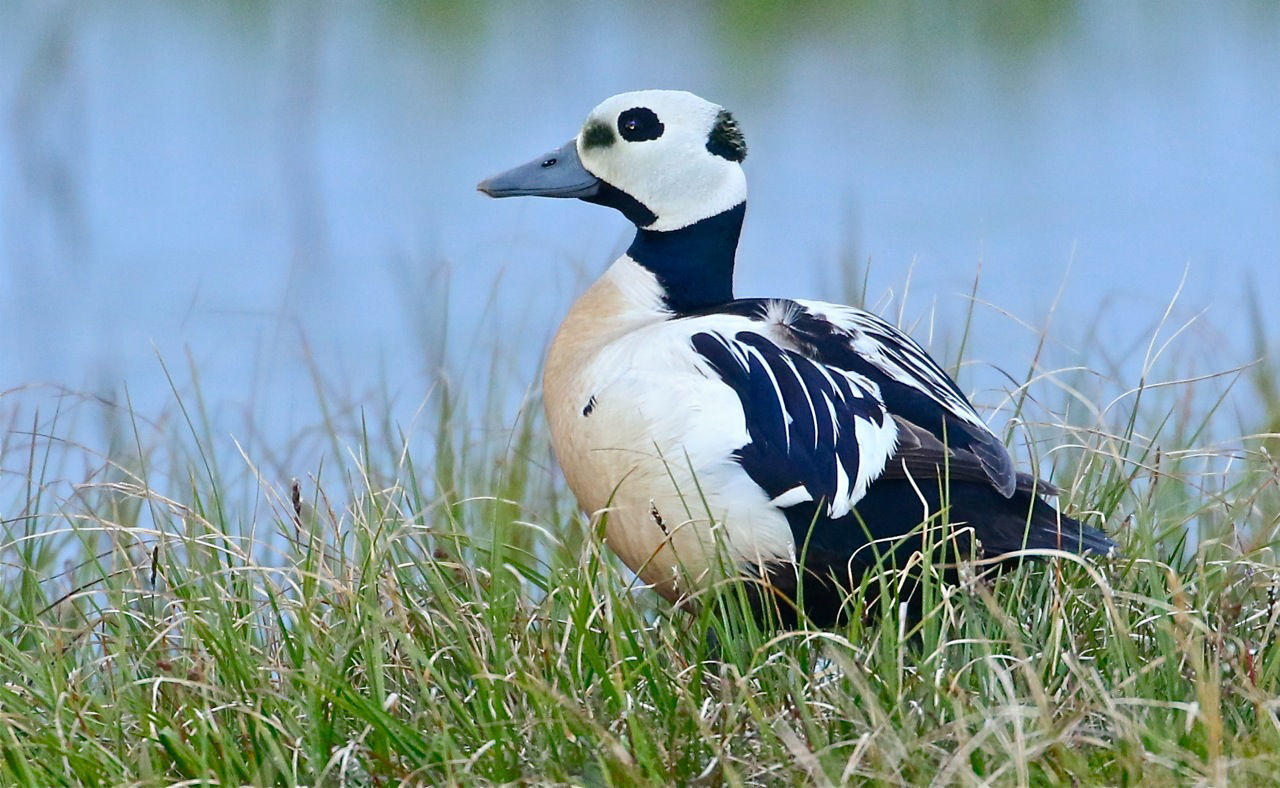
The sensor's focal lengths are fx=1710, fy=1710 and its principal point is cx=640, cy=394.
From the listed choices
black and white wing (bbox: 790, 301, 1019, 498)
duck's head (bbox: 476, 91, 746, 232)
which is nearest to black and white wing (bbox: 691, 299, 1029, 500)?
black and white wing (bbox: 790, 301, 1019, 498)

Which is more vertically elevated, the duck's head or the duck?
the duck's head

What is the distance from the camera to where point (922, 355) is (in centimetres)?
369

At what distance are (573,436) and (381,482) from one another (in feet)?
2.92

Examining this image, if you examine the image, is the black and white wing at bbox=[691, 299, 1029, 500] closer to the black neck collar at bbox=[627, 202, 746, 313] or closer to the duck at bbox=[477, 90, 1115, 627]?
the duck at bbox=[477, 90, 1115, 627]

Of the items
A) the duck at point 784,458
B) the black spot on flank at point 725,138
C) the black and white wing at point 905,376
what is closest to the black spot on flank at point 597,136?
the black spot on flank at point 725,138

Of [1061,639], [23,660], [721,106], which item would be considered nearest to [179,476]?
[23,660]

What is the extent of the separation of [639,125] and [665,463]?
105cm

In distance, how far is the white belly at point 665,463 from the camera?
329cm

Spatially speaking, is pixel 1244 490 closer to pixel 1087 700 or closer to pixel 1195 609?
pixel 1195 609

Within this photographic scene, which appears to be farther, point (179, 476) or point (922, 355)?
point (179, 476)

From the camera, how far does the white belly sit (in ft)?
10.8

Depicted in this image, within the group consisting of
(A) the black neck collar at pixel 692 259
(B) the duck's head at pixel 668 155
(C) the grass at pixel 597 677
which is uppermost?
(B) the duck's head at pixel 668 155

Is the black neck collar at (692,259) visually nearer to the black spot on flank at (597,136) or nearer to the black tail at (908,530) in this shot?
the black spot on flank at (597,136)

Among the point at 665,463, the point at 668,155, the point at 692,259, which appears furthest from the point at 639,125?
the point at 665,463
